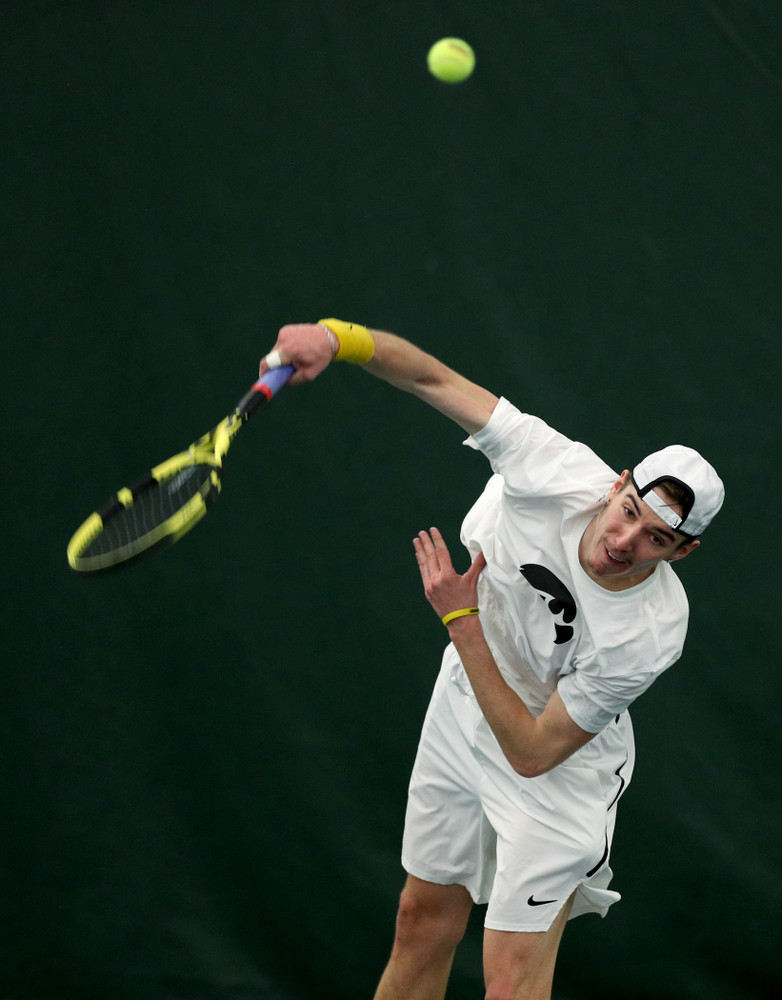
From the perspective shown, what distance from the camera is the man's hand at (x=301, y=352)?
6.72ft

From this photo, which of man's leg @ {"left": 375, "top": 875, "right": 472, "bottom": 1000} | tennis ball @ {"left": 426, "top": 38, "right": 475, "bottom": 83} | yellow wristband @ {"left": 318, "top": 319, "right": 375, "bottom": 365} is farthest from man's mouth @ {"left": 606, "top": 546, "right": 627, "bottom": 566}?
tennis ball @ {"left": 426, "top": 38, "right": 475, "bottom": 83}

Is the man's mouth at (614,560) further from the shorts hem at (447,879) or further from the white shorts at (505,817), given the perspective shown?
the shorts hem at (447,879)

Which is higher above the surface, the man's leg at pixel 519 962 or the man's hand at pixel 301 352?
the man's hand at pixel 301 352

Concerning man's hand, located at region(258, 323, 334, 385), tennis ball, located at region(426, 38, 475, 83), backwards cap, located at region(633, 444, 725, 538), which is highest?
tennis ball, located at region(426, 38, 475, 83)

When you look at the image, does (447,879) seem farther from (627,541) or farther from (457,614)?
(627,541)

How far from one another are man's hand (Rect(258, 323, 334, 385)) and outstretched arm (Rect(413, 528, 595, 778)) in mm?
366

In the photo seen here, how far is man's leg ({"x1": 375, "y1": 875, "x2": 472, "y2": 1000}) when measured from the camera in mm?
2494

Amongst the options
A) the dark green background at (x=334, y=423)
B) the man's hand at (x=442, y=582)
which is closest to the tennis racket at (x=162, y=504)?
the man's hand at (x=442, y=582)

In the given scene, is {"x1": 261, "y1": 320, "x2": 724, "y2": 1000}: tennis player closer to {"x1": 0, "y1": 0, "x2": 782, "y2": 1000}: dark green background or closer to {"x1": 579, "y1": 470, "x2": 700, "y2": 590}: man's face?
{"x1": 579, "y1": 470, "x2": 700, "y2": 590}: man's face

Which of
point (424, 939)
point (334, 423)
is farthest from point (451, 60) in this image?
point (424, 939)

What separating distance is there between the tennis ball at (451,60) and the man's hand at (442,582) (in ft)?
3.93

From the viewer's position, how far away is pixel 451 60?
2.78m

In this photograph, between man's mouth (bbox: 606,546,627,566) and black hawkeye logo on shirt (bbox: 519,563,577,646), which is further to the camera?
black hawkeye logo on shirt (bbox: 519,563,577,646)

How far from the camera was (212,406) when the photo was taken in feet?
10.0
